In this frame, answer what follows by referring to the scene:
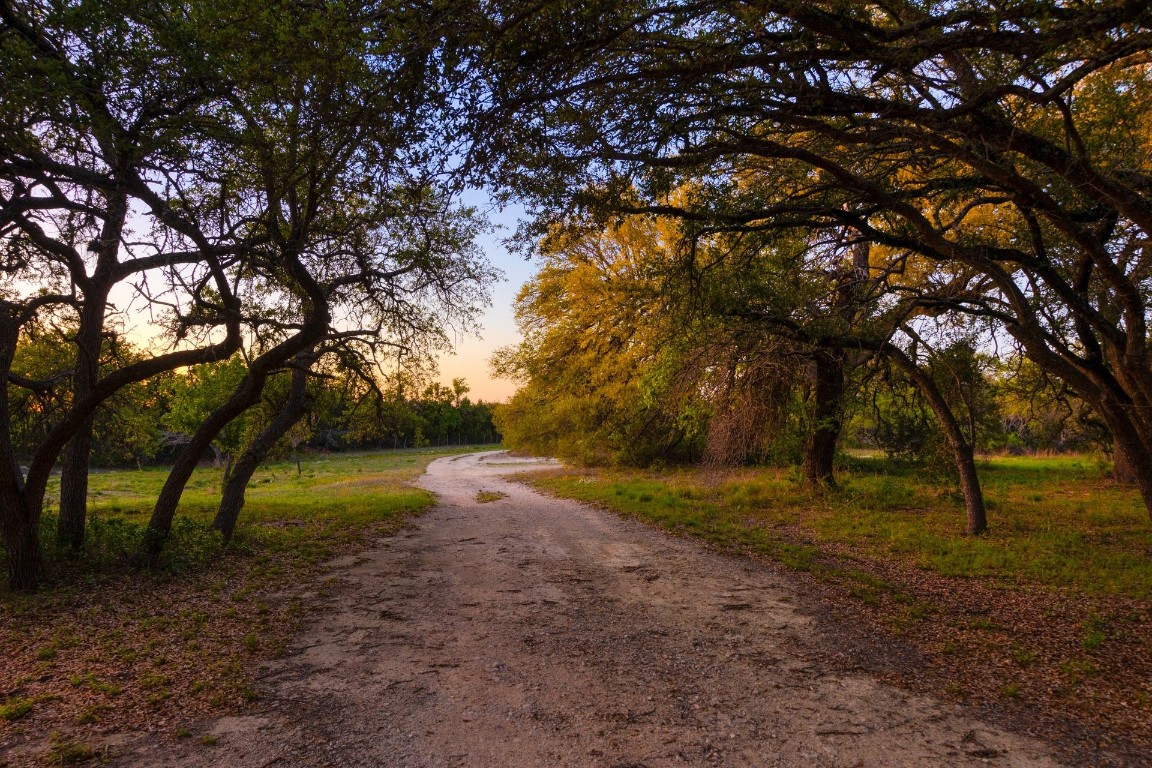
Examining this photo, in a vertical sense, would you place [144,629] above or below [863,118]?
below

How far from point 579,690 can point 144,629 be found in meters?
4.73

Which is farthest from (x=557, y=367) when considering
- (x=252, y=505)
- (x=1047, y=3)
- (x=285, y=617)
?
(x=1047, y=3)

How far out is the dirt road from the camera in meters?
3.65

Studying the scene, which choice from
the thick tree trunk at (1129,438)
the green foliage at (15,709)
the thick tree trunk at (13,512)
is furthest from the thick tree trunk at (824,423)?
the thick tree trunk at (13,512)

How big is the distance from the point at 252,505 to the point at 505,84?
15318 mm

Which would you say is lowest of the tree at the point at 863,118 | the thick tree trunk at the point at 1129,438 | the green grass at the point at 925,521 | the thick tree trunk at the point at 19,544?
the green grass at the point at 925,521

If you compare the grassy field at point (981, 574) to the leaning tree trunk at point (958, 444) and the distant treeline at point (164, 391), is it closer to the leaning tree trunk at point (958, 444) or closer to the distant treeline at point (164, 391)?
the leaning tree trunk at point (958, 444)

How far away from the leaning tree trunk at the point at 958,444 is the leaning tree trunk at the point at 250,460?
425 inches

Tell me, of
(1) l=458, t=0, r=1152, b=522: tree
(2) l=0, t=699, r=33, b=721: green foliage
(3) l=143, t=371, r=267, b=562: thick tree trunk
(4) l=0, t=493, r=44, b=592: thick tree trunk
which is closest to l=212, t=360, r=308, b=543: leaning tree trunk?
(3) l=143, t=371, r=267, b=562: thick tree trunk

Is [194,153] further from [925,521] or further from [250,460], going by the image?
[925,521]

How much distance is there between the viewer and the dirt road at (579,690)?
365 cm

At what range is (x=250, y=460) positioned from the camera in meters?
10.6

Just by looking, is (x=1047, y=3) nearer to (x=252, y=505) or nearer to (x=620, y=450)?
(x=252, y=505)

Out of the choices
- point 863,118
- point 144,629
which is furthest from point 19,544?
point 863,118
